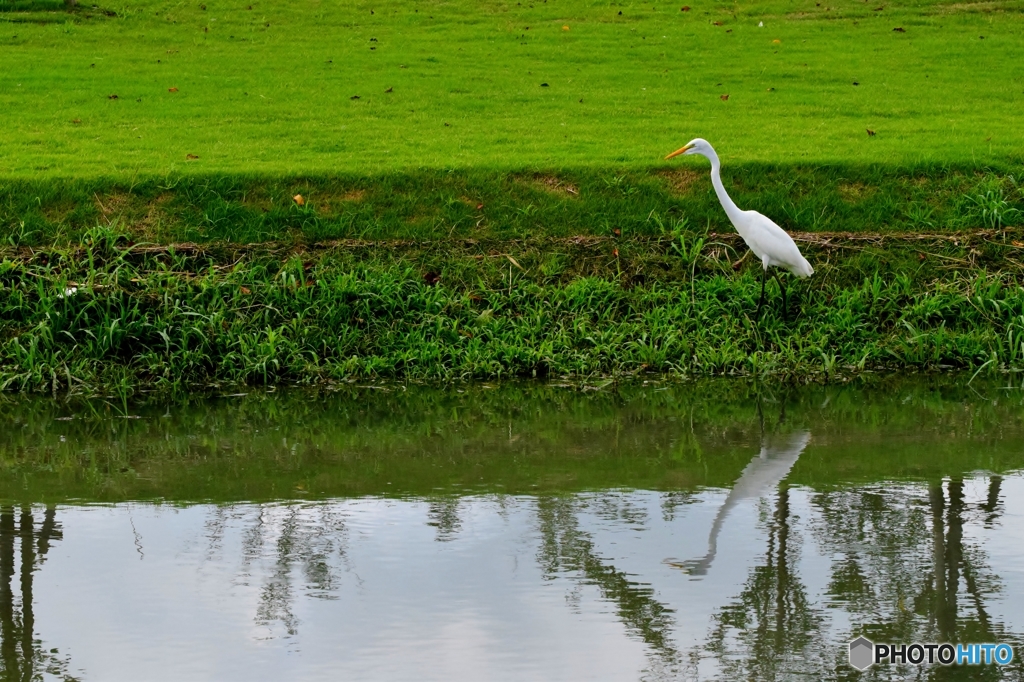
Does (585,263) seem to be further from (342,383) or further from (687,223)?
(342,383)

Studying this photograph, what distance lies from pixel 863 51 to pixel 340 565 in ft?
50.1

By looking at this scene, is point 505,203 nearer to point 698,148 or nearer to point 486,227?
point 486,227

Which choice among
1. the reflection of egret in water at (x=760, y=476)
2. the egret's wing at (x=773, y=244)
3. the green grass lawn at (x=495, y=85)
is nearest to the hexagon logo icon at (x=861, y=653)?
the reflection of egret in water at (x=760, y=476)

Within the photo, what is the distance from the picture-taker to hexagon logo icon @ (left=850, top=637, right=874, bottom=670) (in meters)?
4.73

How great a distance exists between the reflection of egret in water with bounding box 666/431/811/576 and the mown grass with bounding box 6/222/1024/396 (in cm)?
188

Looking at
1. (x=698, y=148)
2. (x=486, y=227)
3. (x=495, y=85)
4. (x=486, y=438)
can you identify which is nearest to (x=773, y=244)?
(x=698, y=148)

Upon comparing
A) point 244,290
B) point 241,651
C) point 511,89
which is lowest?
point 241,651

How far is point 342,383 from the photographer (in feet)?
31.2

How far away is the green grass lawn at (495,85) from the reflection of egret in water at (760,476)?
16.1 feet

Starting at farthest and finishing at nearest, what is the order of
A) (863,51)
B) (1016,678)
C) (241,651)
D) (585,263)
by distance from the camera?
(863,51)
(585,263)
(241,651)
(1016,678)

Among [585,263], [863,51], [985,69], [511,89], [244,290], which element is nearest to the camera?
[244,290]

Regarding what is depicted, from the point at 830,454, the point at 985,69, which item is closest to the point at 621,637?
the point at 830,454

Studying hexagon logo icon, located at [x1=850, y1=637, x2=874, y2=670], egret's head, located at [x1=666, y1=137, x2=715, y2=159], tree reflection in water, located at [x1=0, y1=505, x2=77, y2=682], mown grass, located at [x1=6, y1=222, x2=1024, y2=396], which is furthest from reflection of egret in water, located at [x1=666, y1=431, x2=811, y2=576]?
egret's head, located at [x1=666, y1=137, x2=715, y2=159]

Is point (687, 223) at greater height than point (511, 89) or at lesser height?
lesser
